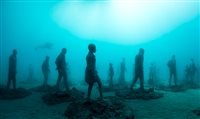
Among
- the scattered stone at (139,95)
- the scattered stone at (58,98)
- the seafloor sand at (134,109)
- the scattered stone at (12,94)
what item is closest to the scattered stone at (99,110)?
the seafloor sand at (134,109)

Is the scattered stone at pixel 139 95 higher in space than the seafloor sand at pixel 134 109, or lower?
higher

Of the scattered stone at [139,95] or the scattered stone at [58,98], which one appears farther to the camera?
the scattered stone at [139,95]

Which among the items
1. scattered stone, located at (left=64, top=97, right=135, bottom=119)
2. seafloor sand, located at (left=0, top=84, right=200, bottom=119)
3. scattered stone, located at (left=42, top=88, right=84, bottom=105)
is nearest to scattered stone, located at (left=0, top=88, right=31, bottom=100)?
seafloor sand, located at (left=0, top=84, right=200, bottom=119)

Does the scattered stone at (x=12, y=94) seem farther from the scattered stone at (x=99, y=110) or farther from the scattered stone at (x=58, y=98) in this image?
the scattered stone at (x=99, y=110)

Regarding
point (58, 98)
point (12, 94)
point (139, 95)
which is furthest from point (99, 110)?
point (12, 94)

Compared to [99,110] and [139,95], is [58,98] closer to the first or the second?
[99,110]

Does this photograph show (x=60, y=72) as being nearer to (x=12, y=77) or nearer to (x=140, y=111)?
(x=12, y=77)

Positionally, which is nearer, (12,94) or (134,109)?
(134,109)

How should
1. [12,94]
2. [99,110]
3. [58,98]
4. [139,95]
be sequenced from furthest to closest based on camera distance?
1. [12,94]
2. [139,95]
3. [58,98]
4. [99,110]

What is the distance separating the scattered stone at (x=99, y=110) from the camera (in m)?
8.59

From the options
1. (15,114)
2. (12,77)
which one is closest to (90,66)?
(15,114)

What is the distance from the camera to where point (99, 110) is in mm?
8898

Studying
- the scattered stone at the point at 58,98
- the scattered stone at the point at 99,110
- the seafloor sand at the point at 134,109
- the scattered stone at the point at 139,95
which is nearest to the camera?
the scattered stone at the point at 99,110

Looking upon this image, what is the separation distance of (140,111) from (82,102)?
2.41 m
